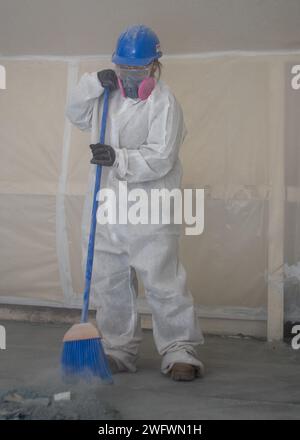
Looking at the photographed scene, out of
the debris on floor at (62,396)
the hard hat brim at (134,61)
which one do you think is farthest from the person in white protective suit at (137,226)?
the debris on floor at (62,396)

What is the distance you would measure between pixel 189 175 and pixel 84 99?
2.72 feet

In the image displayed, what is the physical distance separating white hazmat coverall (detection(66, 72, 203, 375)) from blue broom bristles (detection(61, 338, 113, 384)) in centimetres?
21

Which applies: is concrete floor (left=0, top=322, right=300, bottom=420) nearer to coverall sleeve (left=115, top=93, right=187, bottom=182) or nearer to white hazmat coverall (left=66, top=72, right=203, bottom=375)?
white hazmat coverall (left=66, top=72, right=203, bottom=375)

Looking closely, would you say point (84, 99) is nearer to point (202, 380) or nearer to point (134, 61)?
point (134, 61)

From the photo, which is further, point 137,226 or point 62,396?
point 137,226

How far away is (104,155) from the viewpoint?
2.44m

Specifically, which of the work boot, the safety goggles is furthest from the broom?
the safety goggles

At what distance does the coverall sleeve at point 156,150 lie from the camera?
2.47 m

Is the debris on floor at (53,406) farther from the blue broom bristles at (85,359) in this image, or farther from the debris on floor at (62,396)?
the blue broom bristles at (85,359)

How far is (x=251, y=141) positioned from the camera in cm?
321

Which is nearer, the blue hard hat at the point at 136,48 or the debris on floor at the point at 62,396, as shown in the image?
the debris on floor at the point at 62,396

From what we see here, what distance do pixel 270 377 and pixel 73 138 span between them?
152 cm

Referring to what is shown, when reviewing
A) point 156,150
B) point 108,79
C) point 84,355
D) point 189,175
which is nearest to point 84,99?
point 108,79

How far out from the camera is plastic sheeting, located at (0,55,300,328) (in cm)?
321
